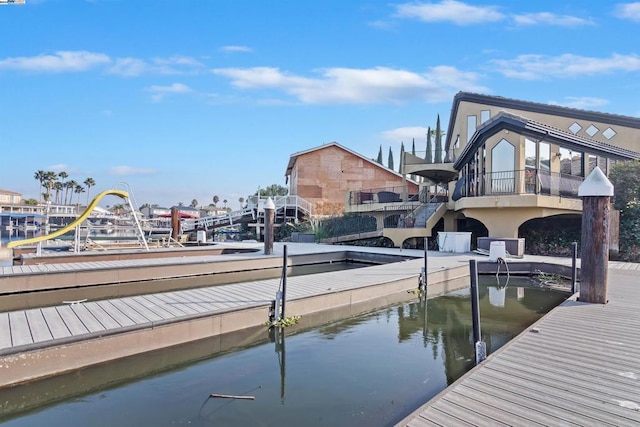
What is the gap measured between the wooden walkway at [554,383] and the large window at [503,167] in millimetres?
9864

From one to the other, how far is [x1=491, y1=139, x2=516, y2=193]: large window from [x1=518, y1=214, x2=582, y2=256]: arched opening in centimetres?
253

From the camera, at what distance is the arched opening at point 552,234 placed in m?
15.3

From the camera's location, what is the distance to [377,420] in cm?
388

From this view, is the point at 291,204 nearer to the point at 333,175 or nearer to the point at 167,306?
the point at 333,175

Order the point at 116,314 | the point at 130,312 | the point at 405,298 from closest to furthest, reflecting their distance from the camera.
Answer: the point at 116,314 → the point at 130,312 → the point at 405,298

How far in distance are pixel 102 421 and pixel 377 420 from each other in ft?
8.60

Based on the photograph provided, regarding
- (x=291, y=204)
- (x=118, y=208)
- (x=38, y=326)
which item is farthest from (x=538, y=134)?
(x=118, y=208)

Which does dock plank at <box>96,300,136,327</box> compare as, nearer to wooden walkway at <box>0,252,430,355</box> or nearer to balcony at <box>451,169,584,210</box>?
wooden walkway at <box>0,252,430,355</box>

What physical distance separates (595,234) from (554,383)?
13.1 feet

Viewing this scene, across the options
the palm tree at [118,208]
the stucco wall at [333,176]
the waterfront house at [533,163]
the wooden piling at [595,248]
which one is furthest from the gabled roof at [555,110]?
the palm tree at [118,208]

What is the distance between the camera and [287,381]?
4816 mm

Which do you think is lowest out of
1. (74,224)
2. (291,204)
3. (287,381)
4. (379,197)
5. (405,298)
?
(287,381)

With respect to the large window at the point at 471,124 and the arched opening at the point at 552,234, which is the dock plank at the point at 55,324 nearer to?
the arched opening at the point at 552,234

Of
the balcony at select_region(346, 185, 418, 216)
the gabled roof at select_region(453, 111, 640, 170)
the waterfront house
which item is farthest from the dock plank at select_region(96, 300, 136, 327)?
the balcony at select_region(346, 185, 418, 216)
